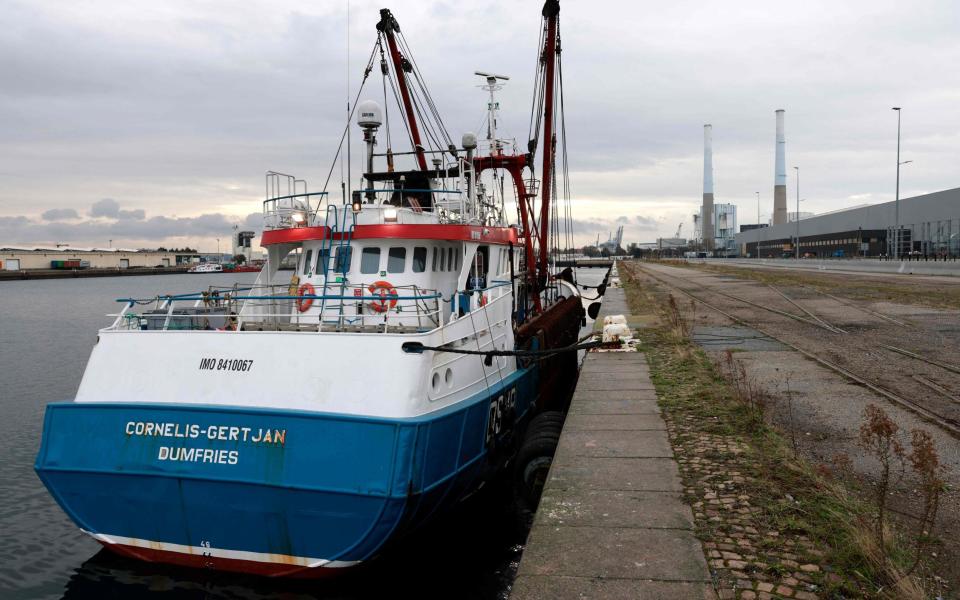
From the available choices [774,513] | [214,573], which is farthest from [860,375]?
[214,573]

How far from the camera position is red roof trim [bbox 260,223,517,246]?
11164 mm

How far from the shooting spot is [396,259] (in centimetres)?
1164

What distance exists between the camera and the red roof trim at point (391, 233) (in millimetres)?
11164

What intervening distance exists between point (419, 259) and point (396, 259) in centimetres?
38

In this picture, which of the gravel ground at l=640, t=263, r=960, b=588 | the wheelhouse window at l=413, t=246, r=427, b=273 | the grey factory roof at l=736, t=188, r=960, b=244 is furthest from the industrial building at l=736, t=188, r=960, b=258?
the wheelhouse window at l=413, t=246, r=427, b=273

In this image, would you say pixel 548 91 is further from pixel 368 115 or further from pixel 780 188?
pixel 780 188

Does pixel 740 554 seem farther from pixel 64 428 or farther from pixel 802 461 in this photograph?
pixel 64 428

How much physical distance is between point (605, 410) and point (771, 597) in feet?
18.7

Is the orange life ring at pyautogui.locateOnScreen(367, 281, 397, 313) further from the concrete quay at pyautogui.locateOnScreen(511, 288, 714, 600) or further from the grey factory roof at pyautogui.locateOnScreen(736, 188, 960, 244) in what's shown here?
the grey factory roof at pyautogui.locateOnScreen(736, 188, 960, 244)

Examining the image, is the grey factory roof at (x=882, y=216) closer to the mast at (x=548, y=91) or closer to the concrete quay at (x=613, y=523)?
the mast at (x=548, y=91)

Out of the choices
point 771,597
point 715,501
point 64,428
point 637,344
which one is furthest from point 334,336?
point 637,344

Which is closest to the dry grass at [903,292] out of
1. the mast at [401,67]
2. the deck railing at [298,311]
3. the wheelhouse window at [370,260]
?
the mast at [401,67]

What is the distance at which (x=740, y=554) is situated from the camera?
17.9ft

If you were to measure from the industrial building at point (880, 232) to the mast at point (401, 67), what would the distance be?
52964 millimetres
